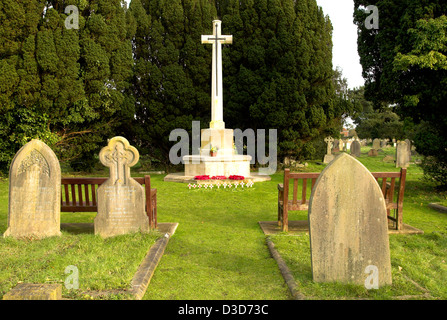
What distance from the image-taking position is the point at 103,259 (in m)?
4.63

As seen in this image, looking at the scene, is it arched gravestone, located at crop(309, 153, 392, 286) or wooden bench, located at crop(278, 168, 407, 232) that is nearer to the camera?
arched gravestone, located at crop(309, 153, 392, 286)

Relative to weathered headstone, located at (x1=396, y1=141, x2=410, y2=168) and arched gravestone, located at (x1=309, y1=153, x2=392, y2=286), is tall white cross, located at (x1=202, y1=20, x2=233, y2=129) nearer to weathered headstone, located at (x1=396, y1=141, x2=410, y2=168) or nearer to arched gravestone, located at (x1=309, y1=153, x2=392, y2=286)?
weathered headstone, located at (x1=396, y1=141, x2=410, y2=168)

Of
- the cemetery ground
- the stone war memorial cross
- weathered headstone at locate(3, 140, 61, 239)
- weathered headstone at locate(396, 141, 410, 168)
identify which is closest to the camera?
the cemetery ground

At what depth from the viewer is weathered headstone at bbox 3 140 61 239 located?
5.56 m

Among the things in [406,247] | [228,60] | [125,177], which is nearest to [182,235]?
[125,177]

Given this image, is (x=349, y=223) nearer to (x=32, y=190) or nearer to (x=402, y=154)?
(x=32, y=190)

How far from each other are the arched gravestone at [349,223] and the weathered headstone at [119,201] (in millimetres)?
3066

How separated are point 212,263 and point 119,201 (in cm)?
A: 197

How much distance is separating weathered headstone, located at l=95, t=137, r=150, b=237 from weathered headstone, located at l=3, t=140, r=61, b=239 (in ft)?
2.55

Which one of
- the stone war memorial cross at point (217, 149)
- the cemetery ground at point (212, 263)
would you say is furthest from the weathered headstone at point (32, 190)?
the stone war memorial cross at point (217, 149)

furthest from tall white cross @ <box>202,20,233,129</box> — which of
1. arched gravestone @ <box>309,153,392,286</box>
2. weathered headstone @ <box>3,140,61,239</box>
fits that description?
arched gravestone @ <box>309,153,392,286</box>

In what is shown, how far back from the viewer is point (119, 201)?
575 centimetres

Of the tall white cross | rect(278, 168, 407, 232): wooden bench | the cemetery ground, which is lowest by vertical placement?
the cemetery ground
